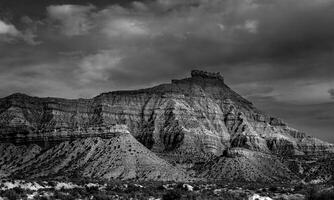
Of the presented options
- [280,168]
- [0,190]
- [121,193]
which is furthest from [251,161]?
[0,190]

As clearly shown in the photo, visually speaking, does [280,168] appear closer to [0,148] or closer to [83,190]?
[0,148]

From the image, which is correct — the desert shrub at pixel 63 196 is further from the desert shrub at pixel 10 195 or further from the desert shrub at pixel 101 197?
the desert shrub at pixel 10 195

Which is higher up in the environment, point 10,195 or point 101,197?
point 10,195

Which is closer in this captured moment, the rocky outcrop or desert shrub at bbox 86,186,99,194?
desert shrub at bbox 86,186,99,194

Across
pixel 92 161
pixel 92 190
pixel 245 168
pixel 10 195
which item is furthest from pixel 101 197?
pixel 245 168

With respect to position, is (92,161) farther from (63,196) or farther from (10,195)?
(10,195)

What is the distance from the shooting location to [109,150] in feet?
566

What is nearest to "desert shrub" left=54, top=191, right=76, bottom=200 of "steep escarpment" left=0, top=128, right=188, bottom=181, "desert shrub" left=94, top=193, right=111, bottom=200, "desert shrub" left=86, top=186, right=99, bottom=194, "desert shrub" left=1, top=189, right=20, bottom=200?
"desert shrub" left=94, top=193, right=111, bottom=200

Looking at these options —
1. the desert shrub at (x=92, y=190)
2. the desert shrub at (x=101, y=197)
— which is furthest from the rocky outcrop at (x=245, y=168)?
the desert shrub at (x=101, y=197)

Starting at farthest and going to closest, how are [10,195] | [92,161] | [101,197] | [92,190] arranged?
[92,161] < [92,190] < [101,197] < [10,195]

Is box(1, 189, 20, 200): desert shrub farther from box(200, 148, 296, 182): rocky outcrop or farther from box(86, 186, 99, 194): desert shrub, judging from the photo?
box(200, 148, 296, 182): rocky outcrop

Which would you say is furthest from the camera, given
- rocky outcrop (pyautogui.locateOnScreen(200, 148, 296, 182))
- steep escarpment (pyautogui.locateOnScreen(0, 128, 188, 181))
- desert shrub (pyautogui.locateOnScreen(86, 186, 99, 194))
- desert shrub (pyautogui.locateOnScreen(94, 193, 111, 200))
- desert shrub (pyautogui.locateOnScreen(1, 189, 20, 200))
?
rocky outcrop (pyautogui.locateOnScreen(200, 148, 296, 182))

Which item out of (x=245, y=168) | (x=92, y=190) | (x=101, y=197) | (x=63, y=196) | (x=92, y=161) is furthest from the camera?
(x=245, y=168)

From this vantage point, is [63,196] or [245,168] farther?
[245,168]
